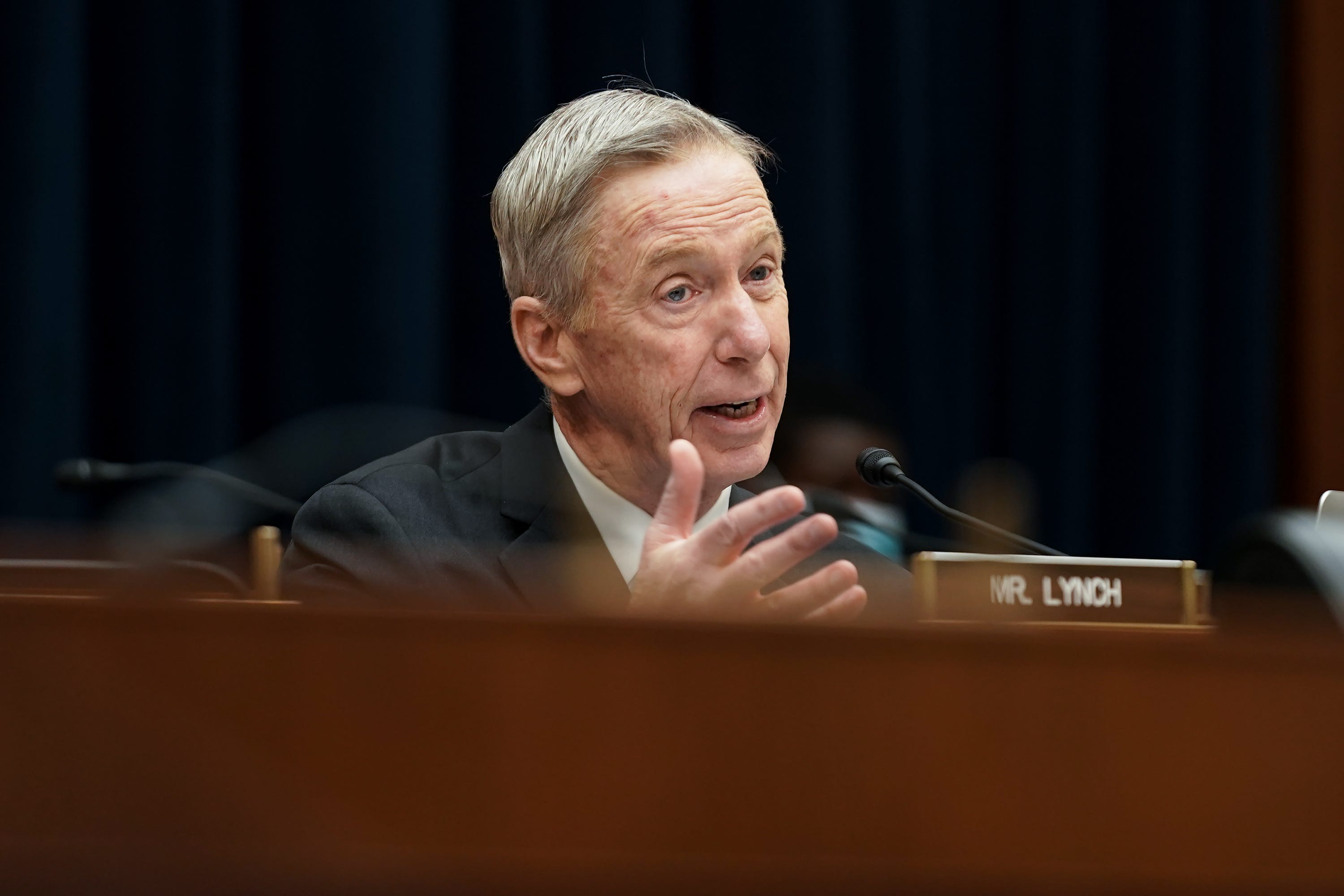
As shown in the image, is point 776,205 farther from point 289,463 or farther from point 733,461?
point 733,461

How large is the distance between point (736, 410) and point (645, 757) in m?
1.01

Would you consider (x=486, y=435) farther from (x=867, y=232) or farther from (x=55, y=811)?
(x=867, y=232)

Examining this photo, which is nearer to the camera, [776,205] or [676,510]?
→ [676,510]

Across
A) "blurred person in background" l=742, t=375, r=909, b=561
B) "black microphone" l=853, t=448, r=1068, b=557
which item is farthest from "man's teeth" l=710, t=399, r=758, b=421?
"blurred person in background" l=742, t=375, r=909, b=561

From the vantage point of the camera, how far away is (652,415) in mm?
1369

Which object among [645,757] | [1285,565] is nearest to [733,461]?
[1285,565]

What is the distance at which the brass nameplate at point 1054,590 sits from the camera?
2.56ft

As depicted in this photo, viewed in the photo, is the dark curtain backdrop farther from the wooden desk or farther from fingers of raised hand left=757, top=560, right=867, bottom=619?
the wooden desk

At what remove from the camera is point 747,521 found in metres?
0.89

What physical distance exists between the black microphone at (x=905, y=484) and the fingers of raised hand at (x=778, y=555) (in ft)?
1.18

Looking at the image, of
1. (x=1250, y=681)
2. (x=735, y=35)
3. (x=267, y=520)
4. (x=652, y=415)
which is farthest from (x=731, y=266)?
(x=735, y=35)

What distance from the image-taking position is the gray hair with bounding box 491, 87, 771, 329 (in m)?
1.36

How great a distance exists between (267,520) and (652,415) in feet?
3.85

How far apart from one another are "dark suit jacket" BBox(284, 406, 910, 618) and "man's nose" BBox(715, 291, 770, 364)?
8.1 inches
